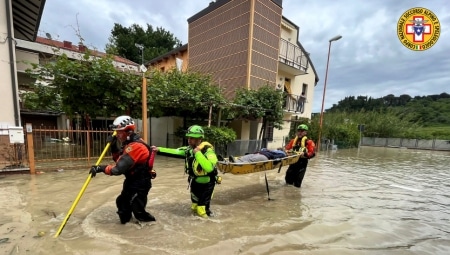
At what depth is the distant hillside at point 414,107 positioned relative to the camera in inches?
1594

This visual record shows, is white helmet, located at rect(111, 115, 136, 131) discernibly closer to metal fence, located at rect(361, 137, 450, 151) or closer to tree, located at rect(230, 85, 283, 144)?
tree, located at rect(230, 85, 283, 144)

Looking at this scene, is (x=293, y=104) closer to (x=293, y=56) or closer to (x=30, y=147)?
(x=293, y=56)

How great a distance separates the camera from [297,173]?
7109 mm

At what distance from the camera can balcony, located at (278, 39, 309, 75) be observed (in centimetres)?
1742

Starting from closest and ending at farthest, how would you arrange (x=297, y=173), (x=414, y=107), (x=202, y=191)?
(x=202, y=191)
(x=297, y=173)
(x=414, y=107)

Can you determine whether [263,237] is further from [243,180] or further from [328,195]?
[243,180]

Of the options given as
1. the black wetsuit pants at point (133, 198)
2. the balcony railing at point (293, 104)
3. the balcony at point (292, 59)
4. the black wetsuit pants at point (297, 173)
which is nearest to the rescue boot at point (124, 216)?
the black wetsuit pants at point (133, 198)

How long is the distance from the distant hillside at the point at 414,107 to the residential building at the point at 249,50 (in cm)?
2363

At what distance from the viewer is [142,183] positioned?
355 cm

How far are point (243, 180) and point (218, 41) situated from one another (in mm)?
11876

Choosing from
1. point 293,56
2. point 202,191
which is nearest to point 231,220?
point 202,191

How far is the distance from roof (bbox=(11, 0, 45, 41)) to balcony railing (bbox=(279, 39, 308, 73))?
13.7m

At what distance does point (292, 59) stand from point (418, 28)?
11.3 metres

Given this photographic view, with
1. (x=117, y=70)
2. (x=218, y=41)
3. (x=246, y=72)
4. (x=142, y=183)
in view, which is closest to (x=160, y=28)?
(x=218, y=41)
